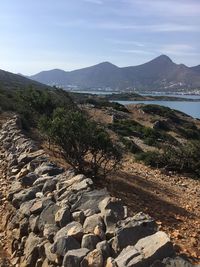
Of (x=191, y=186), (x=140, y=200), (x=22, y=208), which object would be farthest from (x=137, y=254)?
(x=191, y=186)

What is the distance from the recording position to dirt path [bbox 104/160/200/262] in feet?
29.9

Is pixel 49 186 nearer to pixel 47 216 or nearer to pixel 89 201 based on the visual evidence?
pixel 47 216

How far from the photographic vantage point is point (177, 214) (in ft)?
37.3

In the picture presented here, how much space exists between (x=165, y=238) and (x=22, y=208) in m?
4.39

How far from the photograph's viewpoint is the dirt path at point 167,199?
9.11 meters

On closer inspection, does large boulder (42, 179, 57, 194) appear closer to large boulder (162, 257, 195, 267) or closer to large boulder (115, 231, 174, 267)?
large boulder (115, 231, 174, 267)

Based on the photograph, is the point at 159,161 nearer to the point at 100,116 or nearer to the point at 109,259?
the point at 109,259

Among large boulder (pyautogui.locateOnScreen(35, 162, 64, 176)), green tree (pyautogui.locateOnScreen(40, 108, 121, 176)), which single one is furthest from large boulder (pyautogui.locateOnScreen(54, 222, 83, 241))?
green tree (pyautogui.locateOnScreen(40, 108, 121, 176))

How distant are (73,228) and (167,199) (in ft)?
20.8

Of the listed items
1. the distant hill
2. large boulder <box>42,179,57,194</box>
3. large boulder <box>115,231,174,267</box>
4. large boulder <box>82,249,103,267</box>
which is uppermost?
large boulder <box>115,231,174,267</box>

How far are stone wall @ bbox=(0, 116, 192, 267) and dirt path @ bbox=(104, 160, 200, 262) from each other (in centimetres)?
101

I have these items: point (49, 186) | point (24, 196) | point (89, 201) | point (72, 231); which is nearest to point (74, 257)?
point (72, 231)

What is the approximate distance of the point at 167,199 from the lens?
43.8 feet

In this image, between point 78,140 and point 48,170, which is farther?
point 78,140
